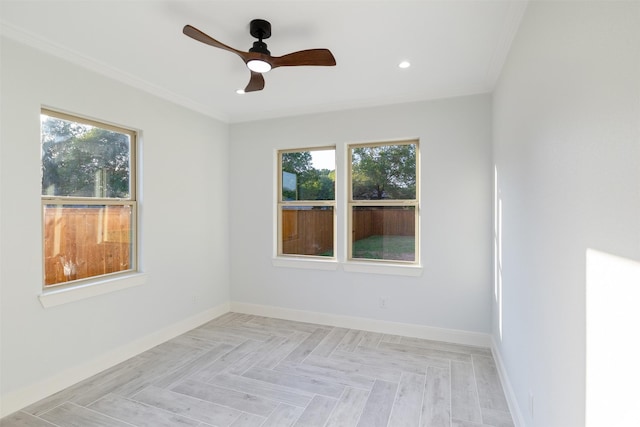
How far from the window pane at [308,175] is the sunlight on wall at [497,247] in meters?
1.81

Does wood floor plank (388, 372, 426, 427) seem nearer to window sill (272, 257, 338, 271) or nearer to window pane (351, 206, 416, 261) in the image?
window pane (351, 206, 416, 261)

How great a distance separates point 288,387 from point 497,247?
2222 millimetres

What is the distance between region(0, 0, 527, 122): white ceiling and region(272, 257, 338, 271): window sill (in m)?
1.99

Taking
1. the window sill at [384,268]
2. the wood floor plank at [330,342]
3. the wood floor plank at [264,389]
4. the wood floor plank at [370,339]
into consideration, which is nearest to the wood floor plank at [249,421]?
the wood floor plank at [264,389]

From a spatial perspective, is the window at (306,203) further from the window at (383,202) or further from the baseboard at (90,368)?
the baseboard at (90,368)

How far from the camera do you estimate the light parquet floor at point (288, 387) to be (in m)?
2.21

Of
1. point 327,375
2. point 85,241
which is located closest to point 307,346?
point 327,375

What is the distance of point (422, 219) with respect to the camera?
3.55m

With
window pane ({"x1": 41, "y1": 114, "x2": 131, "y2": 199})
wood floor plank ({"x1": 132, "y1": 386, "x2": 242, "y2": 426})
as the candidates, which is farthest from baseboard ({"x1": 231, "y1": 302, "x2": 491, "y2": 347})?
window pane ({"x1": 41, "y1": 114, "x2": 131, "y2": 199})

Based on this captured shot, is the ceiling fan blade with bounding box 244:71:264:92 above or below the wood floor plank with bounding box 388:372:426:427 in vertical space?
above

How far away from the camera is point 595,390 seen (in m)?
1.05

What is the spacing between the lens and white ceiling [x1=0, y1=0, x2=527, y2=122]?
2.04 meters

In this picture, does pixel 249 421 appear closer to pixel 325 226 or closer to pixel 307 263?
pixel 307 263

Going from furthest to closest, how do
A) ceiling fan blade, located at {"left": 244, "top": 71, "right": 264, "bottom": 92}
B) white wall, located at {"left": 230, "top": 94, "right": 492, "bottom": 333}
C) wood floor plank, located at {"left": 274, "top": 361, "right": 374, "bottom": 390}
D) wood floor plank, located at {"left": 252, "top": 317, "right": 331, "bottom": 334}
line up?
wood floor plank, located at {"left": 252, "top": 317, "right": 331, "bottom": 334}, white wall, located at {"left": 230, "top": 94, "right": 492, "bottom": 333}, wood floor plank, located at {"left": 274, "top": 361, "right": 374, "bottom": 390}, ceiling fan blade, located at {"left": 244, "top": 71, "right": 264, "bottom": 92}
